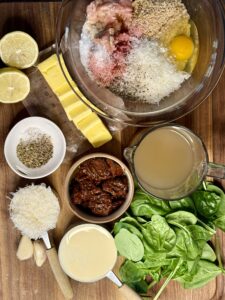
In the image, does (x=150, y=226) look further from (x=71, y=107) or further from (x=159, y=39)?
(x=159, y=39)

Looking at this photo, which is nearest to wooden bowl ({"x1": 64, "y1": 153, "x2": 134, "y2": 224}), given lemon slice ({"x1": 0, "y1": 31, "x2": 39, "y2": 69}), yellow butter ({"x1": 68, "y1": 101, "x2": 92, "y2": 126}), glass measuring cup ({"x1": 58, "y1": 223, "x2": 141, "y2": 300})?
glass measuring cup ({"x1": 58, "y1": 223, "x2": 141, "y2": 300})

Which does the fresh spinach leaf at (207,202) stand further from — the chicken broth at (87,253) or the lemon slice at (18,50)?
the lemon slice at (18,50)

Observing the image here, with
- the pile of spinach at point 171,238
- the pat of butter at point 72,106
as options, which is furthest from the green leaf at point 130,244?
the pat of butter at point 72,106

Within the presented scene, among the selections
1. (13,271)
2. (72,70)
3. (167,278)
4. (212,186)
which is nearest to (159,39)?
(72,70)

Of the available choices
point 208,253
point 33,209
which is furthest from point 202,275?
point 33,209

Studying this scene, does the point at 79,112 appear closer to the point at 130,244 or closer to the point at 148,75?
the point at 148,75

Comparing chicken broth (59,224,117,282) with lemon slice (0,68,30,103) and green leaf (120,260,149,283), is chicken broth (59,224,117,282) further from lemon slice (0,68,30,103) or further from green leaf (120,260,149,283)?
lemon slice (0,68,30,103)
